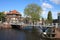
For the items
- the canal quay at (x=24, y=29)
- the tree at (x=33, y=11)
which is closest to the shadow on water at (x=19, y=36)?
the canal quay at (x=24, y=29)

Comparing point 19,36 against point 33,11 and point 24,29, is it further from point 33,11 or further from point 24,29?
point 33,11

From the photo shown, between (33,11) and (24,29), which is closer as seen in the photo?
(24,29)

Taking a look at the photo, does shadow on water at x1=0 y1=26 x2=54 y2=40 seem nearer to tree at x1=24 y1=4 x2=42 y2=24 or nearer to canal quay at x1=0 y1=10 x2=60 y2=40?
canal quay at x1=0 y1=10 x2=60 y2=40

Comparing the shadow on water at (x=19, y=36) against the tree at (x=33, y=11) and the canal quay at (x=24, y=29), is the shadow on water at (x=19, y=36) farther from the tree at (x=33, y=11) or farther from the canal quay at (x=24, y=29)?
the tree at (x=33, y=11)

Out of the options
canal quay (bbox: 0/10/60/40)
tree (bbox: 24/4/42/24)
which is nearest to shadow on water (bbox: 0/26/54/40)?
canal quay (bbox: 0/10/60/40)

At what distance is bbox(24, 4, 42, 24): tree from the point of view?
88875mm

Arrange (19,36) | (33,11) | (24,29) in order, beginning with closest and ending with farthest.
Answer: (19,36) → (24,29) → (33,11)

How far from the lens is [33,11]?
297 ft

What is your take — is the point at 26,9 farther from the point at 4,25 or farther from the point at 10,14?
the point at 10,14

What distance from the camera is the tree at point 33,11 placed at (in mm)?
88875

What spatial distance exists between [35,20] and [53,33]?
5238 centimetres

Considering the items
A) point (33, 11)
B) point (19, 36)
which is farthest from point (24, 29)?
point (19, 36)

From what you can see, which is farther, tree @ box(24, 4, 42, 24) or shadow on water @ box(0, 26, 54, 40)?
tree @ box(24, 4, 42, 24)

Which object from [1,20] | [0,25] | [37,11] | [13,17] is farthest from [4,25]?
[13,17]
